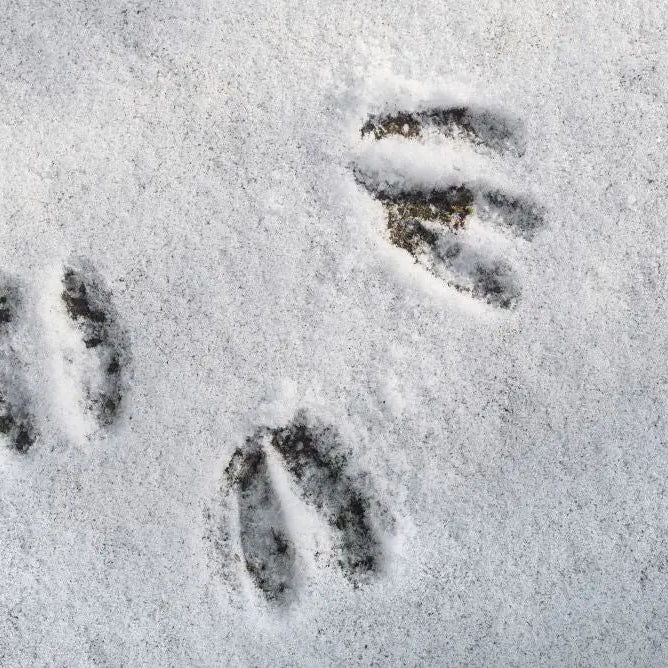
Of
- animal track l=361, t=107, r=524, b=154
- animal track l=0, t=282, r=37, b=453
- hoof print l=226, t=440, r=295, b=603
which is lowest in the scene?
hoof print l=226, t=440, r=295, b=603

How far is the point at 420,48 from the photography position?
1071 millimetres

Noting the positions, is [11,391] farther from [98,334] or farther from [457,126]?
[457,126]

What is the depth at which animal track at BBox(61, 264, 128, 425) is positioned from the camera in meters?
1.10

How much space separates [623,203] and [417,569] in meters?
0.76

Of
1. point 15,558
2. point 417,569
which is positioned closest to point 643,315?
point 417,569

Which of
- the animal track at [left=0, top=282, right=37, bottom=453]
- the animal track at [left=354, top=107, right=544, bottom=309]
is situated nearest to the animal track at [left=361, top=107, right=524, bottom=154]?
the animal track at [left=354, top=107, right=544, bottom=309]

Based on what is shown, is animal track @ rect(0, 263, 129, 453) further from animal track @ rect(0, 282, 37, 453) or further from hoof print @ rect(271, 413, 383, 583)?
hoof print @ rect(271, 413, 383, 583)

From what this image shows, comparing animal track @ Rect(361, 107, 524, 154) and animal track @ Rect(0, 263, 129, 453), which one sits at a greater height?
animal track @ Rect(361, 107, 524, 154)

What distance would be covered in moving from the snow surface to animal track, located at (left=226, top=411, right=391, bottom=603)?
0.03m

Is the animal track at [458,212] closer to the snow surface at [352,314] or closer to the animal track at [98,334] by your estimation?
the snow surface at [352,314]

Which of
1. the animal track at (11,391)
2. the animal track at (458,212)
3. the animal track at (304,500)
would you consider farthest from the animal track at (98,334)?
the animal track at (458,212)

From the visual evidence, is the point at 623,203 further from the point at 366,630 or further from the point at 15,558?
the point at 15,558

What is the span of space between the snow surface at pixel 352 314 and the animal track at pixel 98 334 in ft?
0.09

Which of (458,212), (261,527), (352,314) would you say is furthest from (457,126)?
(261,527)
